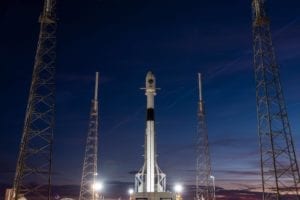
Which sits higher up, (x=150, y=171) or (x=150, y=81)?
(x=150, y=81)

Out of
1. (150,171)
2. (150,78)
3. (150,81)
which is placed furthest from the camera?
(150,78)

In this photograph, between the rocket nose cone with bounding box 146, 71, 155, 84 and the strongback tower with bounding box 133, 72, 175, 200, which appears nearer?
the strongback tower with bounding box 133, 72, 175, 200

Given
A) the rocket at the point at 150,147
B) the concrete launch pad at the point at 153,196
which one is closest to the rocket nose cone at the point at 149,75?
the rocket at the point at 150,147

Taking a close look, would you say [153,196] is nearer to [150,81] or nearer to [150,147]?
[150,147]

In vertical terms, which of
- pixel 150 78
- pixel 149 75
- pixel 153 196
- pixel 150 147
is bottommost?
pixel 153 196

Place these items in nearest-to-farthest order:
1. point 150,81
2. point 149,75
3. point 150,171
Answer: point 150,171
point 150,81
point 149,75

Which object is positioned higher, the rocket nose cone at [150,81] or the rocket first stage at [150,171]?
the rocket nose cone at [150,81]

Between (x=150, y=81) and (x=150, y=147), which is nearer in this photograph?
(x=150, y=147)

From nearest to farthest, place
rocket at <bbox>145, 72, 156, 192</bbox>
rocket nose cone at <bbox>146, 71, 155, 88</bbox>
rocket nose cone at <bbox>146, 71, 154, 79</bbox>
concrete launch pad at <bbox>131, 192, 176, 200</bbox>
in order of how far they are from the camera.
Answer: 1. concrete launch pad at <bbox>131, 192, 176, 200</bbox>
2. rocket at <bbox>145, 72, 156, 192</bbox>
3. rocket nose cone at <bbox>146, 71, 155, 88</bbox>
4. rocket nose cone at <bbox>146, 71, 154, 79</bbox>

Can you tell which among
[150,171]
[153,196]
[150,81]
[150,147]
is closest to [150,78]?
[150,81]

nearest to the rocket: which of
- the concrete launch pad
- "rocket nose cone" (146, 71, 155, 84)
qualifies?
"rocket nose cone" (146, 71, 155, 84)

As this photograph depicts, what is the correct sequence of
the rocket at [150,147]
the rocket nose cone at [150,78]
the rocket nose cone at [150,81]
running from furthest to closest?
the rocket nose cone at [150,78], the rocket nose cone at [150,81], the rocket at [150,147]

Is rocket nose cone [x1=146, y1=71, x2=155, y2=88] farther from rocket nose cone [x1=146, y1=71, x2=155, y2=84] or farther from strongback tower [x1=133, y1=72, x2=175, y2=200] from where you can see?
strongback tower [x1=133, y1=72, x2=175, y2=200]

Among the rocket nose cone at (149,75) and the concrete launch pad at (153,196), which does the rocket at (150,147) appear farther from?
the rocket nose cone at (149,75)
